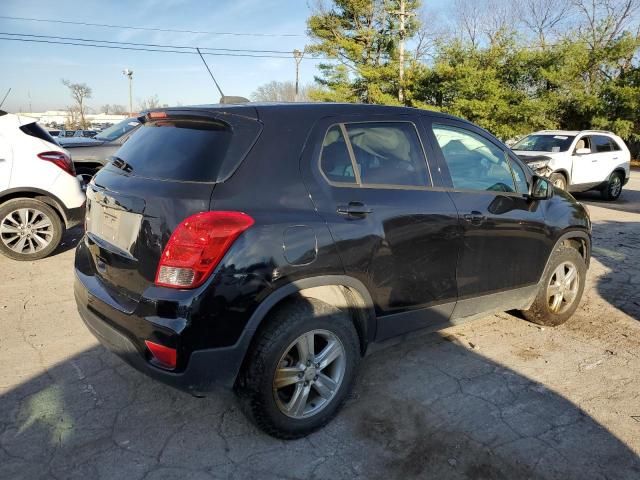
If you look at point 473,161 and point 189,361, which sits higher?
point 473,161

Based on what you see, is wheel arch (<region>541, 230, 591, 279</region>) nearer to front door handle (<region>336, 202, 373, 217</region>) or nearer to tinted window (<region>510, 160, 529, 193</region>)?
tinted window (<region>510, 160, 529, 193</region>)

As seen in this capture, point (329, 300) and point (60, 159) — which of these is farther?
point (60, 159)

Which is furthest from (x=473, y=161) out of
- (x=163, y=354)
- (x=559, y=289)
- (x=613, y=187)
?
(x=613, y=187)

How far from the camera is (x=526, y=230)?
3650mm

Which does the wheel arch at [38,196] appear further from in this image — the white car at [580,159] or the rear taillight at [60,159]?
the white car at [580,159]

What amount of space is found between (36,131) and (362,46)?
2629 centimetres

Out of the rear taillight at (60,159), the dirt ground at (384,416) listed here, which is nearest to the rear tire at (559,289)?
the dirt ground at (384,416)

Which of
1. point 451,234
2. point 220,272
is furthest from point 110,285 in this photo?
point 451,234

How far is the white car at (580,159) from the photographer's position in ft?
37.2

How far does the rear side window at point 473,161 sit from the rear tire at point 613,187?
34.2 feet

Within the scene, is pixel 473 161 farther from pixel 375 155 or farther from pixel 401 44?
pixel 401 44

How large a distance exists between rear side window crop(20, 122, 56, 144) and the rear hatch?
12.2 feet

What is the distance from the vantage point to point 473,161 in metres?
3.49

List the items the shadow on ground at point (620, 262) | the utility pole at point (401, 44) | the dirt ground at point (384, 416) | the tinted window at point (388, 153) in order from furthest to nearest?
the utility pole at point (401, 44), the shadow on ground at point (620, 262), the tinted window at point (388, 153), the dirt ground at point (384, 416)
